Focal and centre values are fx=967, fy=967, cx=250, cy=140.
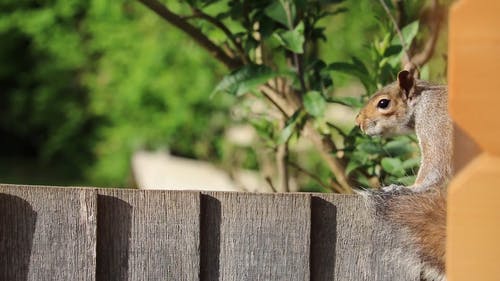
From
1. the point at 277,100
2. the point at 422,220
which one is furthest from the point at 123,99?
the point at 422,220

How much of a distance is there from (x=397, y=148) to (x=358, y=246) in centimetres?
65

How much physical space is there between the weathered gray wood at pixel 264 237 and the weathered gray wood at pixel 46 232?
10.5 inches

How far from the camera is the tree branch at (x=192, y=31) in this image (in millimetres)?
2717

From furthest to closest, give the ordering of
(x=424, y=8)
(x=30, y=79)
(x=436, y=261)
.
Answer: (x=30, y=79) < (x=424, y=8) < (x=436, y=261)

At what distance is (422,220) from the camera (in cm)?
176

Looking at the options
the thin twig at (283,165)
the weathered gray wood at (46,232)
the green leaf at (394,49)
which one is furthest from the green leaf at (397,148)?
the weathered gray wood at (46,232)

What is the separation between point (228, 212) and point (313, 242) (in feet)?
0.61

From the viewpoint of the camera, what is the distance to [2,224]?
1924 millimetres

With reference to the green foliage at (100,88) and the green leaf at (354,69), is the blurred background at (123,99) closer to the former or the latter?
the green foliage at (100,88)

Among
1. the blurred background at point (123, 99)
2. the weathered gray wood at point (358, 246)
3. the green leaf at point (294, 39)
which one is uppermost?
the blurred background at point (123, 99)

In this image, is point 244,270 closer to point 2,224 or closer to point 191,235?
point 191,235

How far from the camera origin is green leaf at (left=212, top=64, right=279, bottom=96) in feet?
8.13

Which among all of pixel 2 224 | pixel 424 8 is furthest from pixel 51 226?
pixel 424 8

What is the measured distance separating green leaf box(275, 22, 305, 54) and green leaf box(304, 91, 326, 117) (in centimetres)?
13
